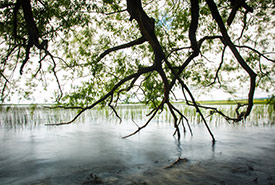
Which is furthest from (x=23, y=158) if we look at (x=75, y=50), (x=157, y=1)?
(x=157, y=1)

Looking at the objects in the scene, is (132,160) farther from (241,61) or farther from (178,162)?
(241,61)

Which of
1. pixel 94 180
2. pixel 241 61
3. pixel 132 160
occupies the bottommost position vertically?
pixel 132 160

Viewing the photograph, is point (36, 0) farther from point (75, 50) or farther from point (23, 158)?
point (23, 158)

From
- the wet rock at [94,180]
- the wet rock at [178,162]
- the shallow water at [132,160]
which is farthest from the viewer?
the wet rock at [178,162]

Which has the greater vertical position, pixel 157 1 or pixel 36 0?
pixel 157 1

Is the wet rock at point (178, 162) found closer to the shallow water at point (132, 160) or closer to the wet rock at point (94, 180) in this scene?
the shallow water at point (132, 160)

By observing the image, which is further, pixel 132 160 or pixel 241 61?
pixel 132 160

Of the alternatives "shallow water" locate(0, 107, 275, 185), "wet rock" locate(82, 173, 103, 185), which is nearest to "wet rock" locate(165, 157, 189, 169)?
"shallow water" locate(0, 107, 275, 185)

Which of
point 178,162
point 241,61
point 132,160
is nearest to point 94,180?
point 132,160

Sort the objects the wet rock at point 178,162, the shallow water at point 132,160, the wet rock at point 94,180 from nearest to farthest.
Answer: the wet rock at point 94,180, the shallow water at point 132,160, the wet rock at point 178,162

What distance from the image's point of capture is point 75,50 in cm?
843

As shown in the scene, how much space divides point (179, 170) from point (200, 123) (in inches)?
422

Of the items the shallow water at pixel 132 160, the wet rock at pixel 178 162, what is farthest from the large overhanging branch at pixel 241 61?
the wet rock at pixel 178 162

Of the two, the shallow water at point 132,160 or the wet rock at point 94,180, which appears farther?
the shallow water at point 132,160
